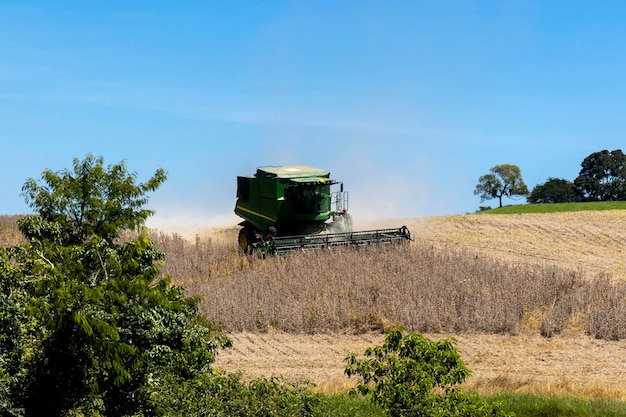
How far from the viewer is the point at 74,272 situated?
12.5m

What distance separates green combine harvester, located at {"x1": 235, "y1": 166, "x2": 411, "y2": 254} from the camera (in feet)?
91.4

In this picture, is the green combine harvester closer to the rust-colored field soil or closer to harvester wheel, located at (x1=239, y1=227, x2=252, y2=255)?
harvester wheel, located at (x1=239, y1=227, x2=252, y2=255)

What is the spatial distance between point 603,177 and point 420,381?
66.1 m

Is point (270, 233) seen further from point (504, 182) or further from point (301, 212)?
point (504, 182)

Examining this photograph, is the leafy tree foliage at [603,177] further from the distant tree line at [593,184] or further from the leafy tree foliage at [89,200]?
the leafy tree foliage at [89,200]

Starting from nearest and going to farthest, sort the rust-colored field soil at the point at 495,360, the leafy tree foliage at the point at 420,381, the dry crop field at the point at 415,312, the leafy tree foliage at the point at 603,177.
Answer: the leafy tree foliage at the point at 420,381
the rust-colored field soil at the point at 495,360
the dry crop field at the point at 415,312
the leafy tree foliage at the point at 603,177

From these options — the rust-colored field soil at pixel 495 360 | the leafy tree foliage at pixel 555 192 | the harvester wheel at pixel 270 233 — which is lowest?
the rust-colored field soil at pixel 495 360

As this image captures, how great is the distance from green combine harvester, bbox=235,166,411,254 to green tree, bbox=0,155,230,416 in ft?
47.8

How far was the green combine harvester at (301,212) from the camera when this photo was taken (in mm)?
27844

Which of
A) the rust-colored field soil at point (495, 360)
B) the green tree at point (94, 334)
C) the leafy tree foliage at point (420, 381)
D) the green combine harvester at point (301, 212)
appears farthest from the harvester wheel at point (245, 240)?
the leafy tree foliage at point (420, 381)

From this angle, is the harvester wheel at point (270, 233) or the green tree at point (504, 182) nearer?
the harvester wheel at point (270, 233)

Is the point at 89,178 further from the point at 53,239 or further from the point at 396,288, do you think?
the point at 396,288

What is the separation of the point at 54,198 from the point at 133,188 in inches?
58.9

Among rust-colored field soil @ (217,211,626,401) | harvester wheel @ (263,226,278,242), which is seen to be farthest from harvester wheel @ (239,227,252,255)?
rust-colored field soil @ (217,211,626,401)
